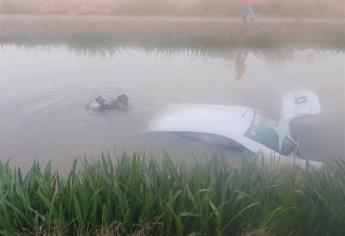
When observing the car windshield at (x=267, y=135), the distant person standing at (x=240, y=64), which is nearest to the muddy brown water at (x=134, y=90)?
the distant person standing at (x=240, y=64)

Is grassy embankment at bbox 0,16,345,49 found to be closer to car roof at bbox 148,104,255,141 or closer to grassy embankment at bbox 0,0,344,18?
grassy embankment at bbox 0,0,344,18

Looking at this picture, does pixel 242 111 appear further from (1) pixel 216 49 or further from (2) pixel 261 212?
(1) pixel 216 49

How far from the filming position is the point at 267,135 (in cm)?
712

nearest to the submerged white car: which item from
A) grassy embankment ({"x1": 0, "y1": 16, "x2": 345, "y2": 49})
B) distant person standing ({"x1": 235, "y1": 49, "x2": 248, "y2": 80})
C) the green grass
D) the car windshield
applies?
the car windshield

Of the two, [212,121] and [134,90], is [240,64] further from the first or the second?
[212,121]

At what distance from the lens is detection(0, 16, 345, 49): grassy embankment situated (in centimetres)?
1537

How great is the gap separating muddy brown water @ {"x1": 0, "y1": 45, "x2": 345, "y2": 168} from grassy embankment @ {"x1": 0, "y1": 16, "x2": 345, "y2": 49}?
0.50 meters

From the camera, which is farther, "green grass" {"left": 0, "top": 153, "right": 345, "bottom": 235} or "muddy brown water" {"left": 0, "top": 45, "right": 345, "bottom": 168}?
"muddy brown water" {"left": 0, "top": 45, "right": 345, "bottom": 168}

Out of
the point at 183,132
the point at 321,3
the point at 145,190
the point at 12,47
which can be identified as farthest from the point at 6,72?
the point at 321,3

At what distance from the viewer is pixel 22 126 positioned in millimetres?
9852

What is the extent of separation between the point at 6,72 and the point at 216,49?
6.65 meters

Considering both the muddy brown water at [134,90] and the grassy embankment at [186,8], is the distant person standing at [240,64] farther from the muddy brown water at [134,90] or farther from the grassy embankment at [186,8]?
the grassy embankment at [186,8]

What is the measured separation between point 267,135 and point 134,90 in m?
5.55

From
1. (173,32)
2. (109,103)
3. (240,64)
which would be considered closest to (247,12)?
(173,32)
